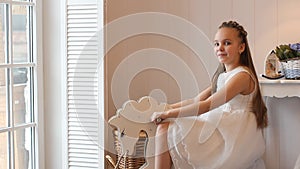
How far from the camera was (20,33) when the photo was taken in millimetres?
3002

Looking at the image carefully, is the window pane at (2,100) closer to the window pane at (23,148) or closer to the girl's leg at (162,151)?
the window pane at (23,148)

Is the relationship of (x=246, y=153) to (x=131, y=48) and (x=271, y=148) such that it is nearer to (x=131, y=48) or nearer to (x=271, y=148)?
(x=271, y=148)

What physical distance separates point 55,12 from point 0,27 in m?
0.40

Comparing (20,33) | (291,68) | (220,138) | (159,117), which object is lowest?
(220,138)

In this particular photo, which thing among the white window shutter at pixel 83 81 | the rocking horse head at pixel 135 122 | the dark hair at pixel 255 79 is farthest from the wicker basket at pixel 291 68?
the white window shutter at pixel 83 81

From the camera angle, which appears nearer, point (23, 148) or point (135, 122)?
point (135, 122)

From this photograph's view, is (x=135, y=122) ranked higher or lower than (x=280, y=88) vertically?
lower

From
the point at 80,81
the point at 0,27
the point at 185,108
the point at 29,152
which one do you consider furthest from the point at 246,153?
the point at 0,27

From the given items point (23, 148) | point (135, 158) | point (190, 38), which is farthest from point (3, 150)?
point (190, 38)

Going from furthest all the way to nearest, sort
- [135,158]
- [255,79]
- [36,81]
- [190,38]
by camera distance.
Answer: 1. [190,38]
2. [36,81]
3. [135,158]
4. [255,79]

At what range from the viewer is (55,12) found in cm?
311

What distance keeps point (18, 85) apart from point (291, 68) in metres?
1.57

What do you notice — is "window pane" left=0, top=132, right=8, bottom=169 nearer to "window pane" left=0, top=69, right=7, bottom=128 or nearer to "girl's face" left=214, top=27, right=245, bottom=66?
"window pane" left=0, top=69, right=7, bottom=128

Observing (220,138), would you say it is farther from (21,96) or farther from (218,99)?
(21,96)
